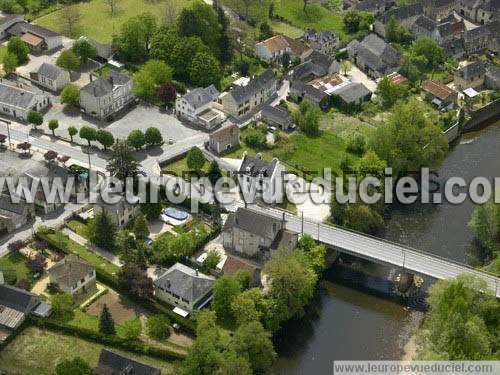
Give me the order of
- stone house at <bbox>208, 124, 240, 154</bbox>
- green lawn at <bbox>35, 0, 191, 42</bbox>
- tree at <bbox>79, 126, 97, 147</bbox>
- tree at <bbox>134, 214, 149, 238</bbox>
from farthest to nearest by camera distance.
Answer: green lawn at <bbox>35, 0, 191, 42</bbox>
stone house at <bbox>208, 124, 240, 154</bbox>
tree at <bbox>79, 126, 97, 147</bbox>
tree at <bbox>134, 214, 149, 238</bbox>

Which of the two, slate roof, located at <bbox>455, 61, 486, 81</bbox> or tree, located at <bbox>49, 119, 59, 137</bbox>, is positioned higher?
slate roof, located at <bbox>455, 61, 486, 81</bbox>

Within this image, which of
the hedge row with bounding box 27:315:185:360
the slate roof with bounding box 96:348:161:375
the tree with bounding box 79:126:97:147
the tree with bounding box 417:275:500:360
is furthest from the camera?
the tree with bounding box 79:126:97:147

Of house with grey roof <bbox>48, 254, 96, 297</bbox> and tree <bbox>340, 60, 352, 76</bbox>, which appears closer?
house with grey roof <bbox>48, 254, 96, 297</bbox>

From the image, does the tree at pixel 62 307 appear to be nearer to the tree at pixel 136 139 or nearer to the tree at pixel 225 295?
the tree at pixel 225 295

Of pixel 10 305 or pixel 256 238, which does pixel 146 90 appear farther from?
pixel 10 305

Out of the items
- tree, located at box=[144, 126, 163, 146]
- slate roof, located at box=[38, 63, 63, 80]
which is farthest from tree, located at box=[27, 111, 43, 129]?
tree, located at box=[144, 126, 163, 146]

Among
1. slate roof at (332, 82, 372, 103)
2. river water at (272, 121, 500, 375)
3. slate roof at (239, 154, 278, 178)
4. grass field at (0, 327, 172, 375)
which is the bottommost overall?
river water at (272, 121, 500, 375)

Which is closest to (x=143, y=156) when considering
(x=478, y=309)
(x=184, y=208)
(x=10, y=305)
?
(x=184, y=208)

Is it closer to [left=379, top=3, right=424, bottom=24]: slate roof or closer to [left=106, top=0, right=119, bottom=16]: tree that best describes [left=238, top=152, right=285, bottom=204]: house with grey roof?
[left=379, top=3, right=424, bottom=24]: slate roof
